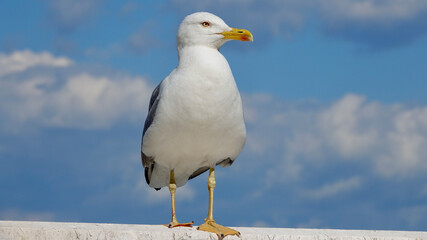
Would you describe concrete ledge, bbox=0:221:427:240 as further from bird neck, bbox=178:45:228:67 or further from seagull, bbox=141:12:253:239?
bird neck, bbox=178:45:228:67

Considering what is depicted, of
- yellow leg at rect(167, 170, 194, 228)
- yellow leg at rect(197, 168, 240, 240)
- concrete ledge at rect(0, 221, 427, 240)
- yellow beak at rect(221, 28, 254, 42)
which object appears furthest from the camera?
yellow leg at rect(167, 170, 194, 228)

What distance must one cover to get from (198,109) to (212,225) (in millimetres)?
1495

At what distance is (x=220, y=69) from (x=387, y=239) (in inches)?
114

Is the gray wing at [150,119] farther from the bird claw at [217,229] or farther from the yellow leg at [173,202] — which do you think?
the bird claw at [217,229]

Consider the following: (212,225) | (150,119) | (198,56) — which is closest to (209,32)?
(198,56)

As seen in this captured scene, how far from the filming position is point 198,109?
25.6 feet

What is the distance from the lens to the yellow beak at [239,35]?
8062 millimetres

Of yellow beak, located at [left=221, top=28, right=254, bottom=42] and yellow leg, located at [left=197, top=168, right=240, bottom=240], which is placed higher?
yellow beak, located at [left=221, top=28, right=254, bottom=42]

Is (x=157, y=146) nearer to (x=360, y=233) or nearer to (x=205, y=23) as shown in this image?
(x=205, y=23)

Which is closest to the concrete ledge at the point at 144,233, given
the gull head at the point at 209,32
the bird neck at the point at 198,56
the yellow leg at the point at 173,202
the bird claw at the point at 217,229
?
the bird claw at the point at 217,229

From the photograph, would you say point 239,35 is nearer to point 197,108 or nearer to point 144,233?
point 197,108

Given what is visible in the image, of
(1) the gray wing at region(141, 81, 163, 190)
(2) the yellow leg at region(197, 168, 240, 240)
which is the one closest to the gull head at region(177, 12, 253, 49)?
(1) the gray wing at region(141, 81, 163, 190)

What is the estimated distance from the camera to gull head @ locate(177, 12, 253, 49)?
8.06 metres

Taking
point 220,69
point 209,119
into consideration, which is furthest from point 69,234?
point 220,69
